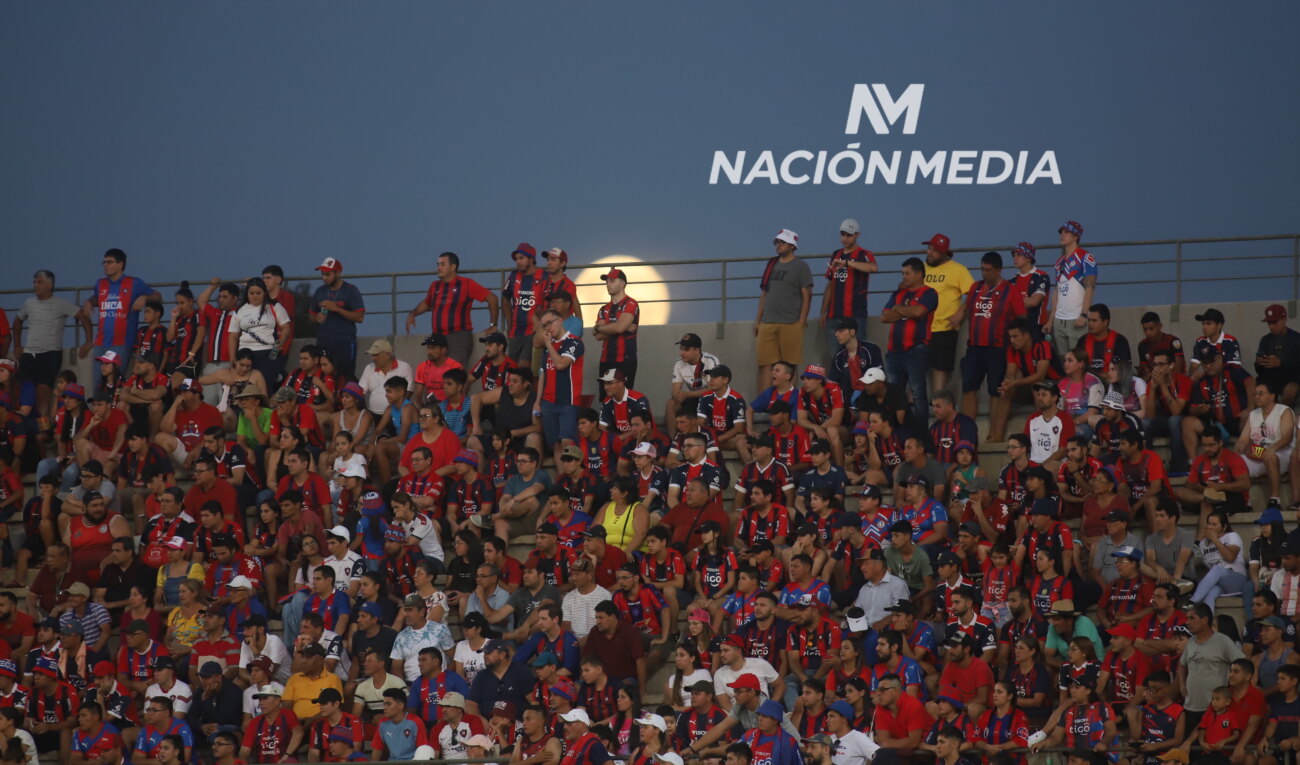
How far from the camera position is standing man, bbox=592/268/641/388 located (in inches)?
694

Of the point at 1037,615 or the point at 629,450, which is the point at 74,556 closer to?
the point at 629,450

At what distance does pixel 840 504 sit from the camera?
15117mm

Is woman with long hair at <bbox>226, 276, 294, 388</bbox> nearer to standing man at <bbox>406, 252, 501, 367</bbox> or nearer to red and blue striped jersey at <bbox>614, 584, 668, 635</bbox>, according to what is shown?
standing man at <bbox>406, 252, 501, 367</bbox>

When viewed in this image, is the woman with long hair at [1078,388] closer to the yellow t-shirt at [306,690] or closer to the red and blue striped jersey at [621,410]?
the red and blue striped jersey at [621,410]

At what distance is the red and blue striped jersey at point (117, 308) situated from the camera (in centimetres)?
1912

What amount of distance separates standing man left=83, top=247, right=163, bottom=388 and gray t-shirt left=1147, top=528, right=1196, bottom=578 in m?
10.00

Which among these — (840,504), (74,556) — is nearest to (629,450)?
(840,504)

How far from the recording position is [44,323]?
19.4 m

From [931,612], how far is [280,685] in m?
5.00

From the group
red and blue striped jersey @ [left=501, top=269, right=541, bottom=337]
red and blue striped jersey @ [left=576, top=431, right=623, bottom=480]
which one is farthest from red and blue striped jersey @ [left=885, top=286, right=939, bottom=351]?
red and blue striped jersey @ [left=501, top=269, right=541, bottom=337]

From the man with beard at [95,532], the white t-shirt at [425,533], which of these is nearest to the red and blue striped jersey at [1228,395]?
the white t-shirt at [425,533]

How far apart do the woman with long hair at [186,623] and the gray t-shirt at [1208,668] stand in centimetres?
771

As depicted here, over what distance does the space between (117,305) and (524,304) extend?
4223 mm

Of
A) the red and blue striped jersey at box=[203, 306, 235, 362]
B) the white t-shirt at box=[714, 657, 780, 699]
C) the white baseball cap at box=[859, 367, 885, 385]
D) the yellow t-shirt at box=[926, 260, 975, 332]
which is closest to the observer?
the white t-shirt at box=[714, 657, 780, 699]
